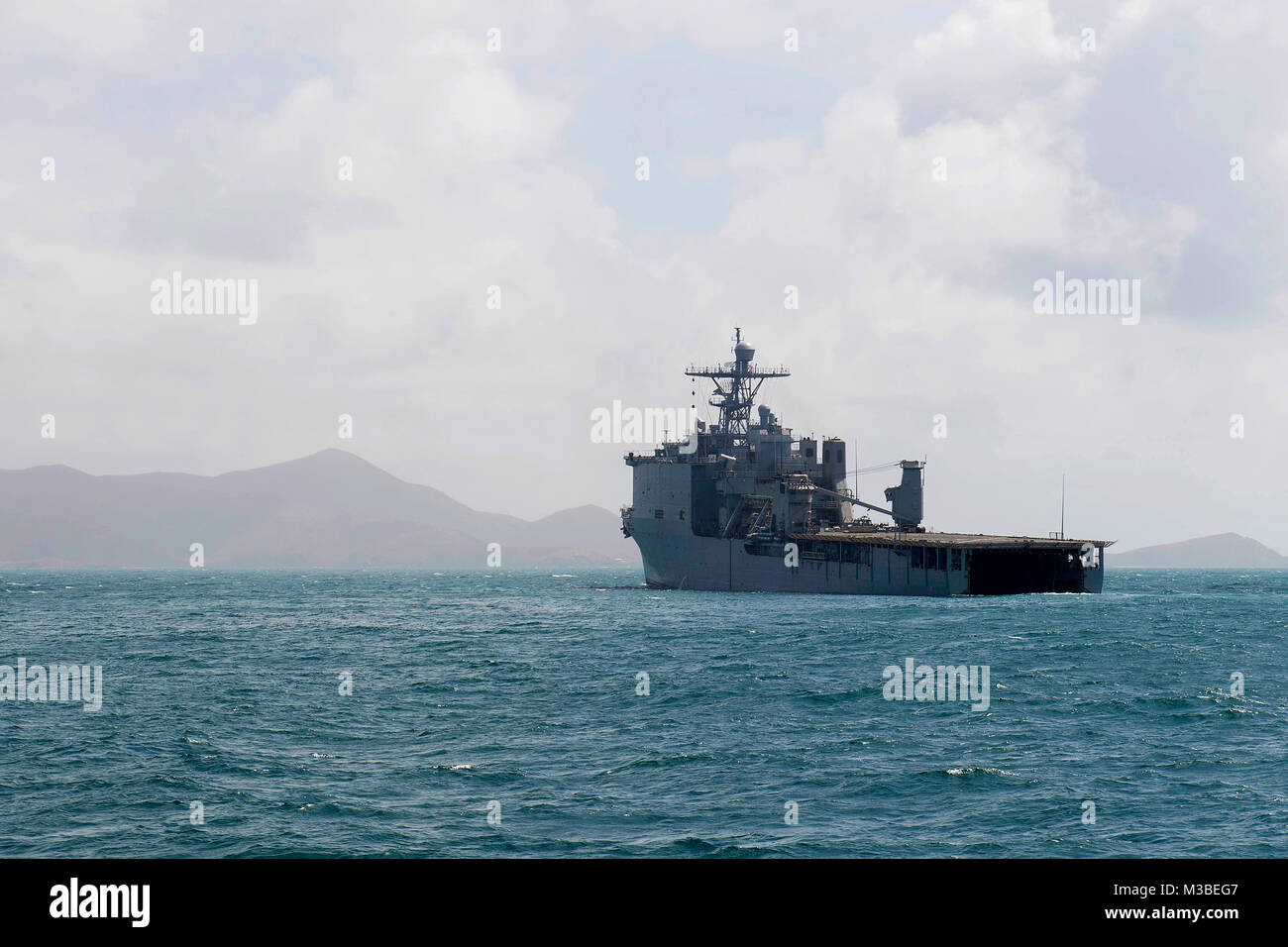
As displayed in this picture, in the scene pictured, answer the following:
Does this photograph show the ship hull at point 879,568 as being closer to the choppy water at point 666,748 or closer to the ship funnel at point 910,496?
the ship funnel at point 910,496

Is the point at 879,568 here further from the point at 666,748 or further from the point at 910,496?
the point at 666,748

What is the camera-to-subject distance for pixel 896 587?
75250mm

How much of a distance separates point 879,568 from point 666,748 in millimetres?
52748

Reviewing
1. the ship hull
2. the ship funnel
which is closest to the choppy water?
the ship hull

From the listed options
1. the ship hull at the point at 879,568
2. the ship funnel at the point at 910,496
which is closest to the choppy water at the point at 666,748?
the ship hull at the point at 879,568

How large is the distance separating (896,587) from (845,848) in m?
58.7

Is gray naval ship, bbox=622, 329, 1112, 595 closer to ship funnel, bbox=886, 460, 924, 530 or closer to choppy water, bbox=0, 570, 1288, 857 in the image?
ship funnel, bbox=886, 460, 924, 530

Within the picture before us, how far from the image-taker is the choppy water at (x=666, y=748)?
1936 cm

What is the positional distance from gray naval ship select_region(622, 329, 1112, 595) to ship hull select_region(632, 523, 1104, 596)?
3.4 inches

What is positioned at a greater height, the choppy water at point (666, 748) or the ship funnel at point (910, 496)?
the ship funnel at point (910, 496)

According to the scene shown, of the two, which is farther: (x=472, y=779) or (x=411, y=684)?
(x=411, y=684)

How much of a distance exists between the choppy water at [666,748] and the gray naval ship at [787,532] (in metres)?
18.7
